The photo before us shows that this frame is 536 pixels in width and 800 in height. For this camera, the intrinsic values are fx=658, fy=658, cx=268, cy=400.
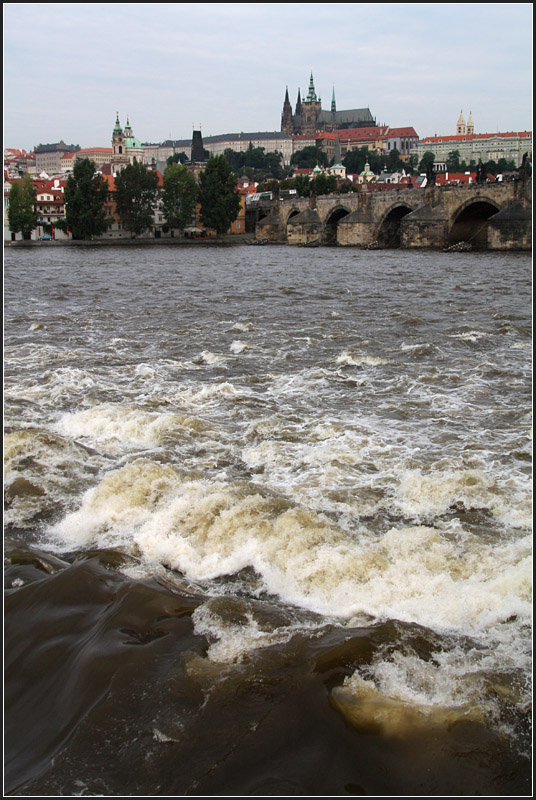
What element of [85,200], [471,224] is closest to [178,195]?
[85,200]

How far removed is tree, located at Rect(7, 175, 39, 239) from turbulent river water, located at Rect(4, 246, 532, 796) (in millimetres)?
58292

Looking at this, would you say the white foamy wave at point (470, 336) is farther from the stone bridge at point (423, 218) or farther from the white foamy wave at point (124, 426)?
the stone bridge at point (423, 218)

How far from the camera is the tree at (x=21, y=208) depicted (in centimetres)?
6406

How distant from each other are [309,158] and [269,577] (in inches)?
6676

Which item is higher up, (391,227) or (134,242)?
(134,242)

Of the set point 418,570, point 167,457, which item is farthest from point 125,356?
point 418,570

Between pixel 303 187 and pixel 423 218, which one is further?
pixel 303 187

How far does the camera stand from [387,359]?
12727 mm

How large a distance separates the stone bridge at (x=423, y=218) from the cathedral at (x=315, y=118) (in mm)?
135025

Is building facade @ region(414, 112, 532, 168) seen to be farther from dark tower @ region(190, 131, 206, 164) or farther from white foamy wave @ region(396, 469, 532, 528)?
white foamy wave @ region(396, 469, 532, 528)

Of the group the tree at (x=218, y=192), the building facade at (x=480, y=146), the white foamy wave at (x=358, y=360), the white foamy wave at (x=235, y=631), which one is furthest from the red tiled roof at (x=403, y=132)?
the white foamy wave at (x=235, y=631)

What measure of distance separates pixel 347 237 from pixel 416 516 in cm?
5500

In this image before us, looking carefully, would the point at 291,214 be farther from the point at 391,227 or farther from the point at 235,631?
the point at 235,631

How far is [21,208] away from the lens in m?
64.3
